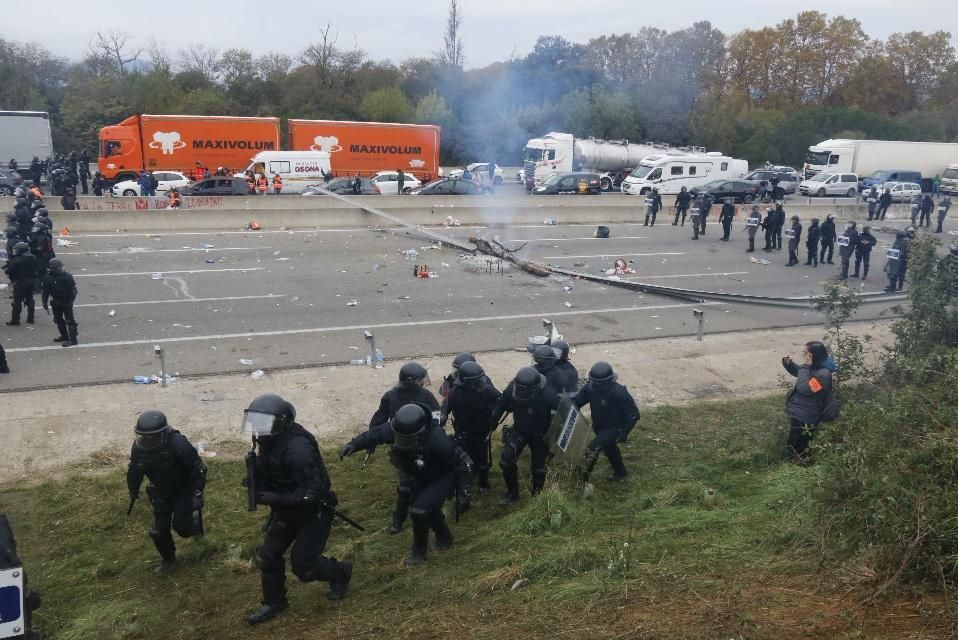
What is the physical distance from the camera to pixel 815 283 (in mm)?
18984

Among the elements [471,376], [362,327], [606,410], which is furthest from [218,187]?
[606,410]

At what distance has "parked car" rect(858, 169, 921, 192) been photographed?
4162cm

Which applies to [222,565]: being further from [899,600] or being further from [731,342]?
[731,342]

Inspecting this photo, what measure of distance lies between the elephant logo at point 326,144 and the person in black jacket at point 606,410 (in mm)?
31647

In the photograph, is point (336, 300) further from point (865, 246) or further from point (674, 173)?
point (674, 173)

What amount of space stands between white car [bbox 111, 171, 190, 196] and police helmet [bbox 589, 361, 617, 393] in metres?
26.1

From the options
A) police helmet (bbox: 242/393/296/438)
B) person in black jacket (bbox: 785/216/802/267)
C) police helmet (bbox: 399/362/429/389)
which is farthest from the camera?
person in black jacket (bbox: 785/216/802/267)

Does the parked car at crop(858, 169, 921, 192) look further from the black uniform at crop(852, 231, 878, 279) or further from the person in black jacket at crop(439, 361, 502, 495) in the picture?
the person in black jacket at crop(439, 361, 502, 495)

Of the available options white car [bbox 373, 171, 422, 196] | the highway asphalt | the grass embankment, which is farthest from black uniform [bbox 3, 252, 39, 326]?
white car [bbox 373, 171, 422, 196]

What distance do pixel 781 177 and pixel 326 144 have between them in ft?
83.6

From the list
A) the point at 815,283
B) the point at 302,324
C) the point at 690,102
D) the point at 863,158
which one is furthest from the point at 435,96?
the point at 302,324

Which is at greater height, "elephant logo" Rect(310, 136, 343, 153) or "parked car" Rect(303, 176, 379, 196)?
"elephant logo" Rect(310, 136, 343, 153)

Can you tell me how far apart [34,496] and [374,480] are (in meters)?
3.04

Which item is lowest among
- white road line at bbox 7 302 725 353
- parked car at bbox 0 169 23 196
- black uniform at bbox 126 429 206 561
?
white road line at bbox 7 302 725 353
